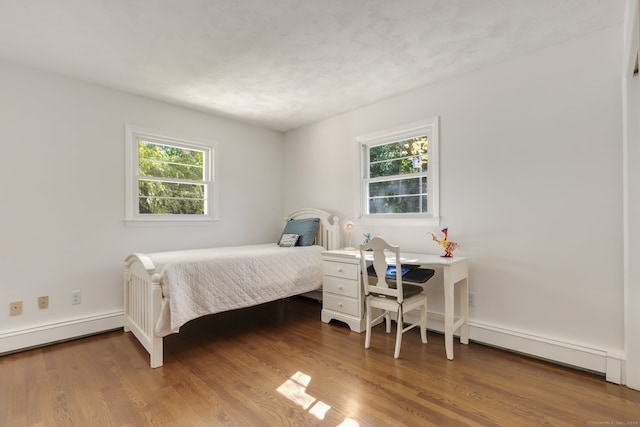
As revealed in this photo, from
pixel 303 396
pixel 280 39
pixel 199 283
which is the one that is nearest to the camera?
pixel 303 396

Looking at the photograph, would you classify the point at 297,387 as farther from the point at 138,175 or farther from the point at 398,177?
the point at 138,175

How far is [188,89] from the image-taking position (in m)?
3.12

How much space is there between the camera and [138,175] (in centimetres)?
332

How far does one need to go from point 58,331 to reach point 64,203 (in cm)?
114

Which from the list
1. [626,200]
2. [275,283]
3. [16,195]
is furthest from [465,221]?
[16,195]

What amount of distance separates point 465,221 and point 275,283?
1.88 meters

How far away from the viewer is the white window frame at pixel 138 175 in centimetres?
320

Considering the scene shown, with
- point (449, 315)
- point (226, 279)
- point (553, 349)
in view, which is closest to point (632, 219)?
point (553, 349)

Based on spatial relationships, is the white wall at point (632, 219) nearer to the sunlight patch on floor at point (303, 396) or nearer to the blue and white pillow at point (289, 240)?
the sunlight patch on floor at point (303, 396)

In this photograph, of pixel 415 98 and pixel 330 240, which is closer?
pixel 415 98

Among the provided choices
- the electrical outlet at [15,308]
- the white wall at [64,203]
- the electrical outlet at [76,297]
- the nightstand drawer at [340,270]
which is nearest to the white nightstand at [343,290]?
the nightstand drawer at [340,270]

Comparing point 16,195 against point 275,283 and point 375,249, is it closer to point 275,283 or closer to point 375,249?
point 275,283

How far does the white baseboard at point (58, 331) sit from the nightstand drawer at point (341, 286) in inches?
81.7

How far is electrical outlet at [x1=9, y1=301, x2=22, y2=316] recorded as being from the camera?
2559 millimetres
